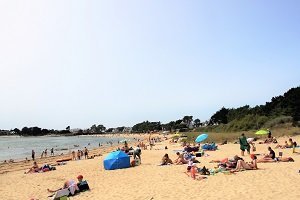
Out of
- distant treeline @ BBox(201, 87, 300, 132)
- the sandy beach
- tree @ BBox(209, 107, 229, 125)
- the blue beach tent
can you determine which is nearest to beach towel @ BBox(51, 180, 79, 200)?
the sandy beach

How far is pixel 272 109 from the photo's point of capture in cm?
6306

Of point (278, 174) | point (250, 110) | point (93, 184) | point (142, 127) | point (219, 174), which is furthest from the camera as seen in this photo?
point (142, 127)

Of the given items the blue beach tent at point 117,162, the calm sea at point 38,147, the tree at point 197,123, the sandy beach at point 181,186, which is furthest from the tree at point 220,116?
the sandy beach at point 181,186

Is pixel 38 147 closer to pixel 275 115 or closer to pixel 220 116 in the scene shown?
pixel 275 115

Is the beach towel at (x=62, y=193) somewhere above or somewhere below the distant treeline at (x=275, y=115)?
below

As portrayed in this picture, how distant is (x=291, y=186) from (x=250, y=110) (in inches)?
2694

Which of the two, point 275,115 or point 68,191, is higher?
point 275,115

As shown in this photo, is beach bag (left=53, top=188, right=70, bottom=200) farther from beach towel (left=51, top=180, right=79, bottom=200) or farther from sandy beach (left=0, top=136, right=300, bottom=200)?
sandy beach (left=0, top=136, right=300, bottom=200)

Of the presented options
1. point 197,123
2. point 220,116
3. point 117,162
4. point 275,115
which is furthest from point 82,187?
point 197,123

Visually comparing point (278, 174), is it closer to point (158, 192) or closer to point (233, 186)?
point (233, 186)

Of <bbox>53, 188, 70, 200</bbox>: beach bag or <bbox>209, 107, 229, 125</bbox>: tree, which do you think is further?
<bbox>209, 107, 229, 125</bbox>: tree

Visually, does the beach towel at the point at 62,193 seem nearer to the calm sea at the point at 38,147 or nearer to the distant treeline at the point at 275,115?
the calm sea at the point at 38,147

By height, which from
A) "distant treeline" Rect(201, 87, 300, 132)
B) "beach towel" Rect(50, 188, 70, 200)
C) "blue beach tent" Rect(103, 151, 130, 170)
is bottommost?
"beach towel" Rect(50, 188, 70, 200)

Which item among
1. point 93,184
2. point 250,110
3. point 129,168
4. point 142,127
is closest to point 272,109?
point 250,110
